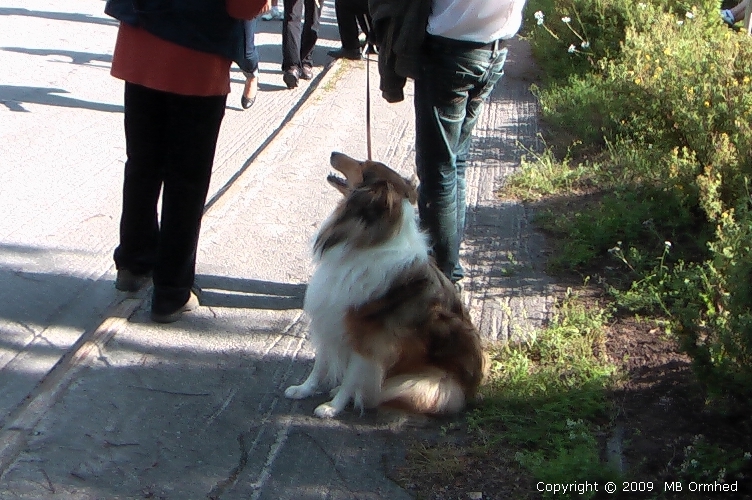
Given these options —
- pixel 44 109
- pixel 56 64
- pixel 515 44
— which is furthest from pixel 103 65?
pixel 515 44

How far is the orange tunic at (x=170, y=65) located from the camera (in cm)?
409

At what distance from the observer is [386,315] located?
3.83m

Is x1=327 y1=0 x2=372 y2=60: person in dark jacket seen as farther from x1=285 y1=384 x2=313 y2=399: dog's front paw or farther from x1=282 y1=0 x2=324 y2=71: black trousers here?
x1=285 y1=384 x2=313 y2=399: dog's front paw

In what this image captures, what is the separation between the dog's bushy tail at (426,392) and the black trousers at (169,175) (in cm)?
135

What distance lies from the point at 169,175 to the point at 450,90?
1464 millimetres

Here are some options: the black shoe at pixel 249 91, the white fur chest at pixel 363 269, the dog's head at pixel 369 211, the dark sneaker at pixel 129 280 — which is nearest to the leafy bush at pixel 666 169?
the white fur chest at pixel 363 269

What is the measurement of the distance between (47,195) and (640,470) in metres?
4.57

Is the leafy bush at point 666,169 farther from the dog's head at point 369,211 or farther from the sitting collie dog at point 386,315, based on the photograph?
the dog's head at point 369,211

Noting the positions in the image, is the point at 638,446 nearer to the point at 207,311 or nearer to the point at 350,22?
the point at 207,311

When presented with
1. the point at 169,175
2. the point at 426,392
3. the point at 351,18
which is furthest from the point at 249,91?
the point at 426,392

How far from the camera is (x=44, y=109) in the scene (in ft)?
26.8

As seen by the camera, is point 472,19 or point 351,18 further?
point 351,18

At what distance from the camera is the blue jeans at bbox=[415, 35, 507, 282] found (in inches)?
166

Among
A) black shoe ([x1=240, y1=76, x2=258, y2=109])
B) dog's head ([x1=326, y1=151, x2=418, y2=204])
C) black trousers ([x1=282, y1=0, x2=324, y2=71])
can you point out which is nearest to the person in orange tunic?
dog's head ([x1=326, y1=151, x2=418, y2=204])
